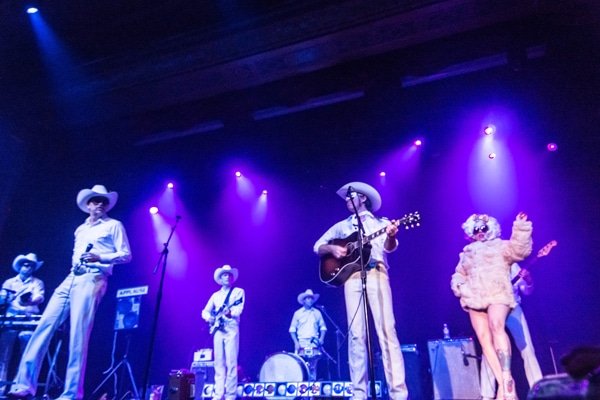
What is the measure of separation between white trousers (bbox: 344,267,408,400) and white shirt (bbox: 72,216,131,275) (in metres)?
2.85

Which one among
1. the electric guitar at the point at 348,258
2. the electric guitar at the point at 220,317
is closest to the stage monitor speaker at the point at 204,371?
the electric guitar at the point at 220,317

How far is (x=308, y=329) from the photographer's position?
8.97 metres

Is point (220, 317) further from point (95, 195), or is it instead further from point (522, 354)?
point (522, 354)

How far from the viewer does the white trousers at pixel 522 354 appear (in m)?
5.05

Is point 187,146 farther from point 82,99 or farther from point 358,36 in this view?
point 358,36

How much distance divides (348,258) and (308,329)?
4.48 m

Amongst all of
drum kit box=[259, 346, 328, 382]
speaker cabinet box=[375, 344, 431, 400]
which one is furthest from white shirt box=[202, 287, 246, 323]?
speaker cabinet box=[375, 344, 431, 400]

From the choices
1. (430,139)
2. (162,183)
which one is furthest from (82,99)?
(430,139)

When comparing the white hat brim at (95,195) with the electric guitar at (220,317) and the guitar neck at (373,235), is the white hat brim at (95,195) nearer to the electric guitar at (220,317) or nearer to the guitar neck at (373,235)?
the electric guitar at (220,317)

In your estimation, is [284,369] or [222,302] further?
[222,302]

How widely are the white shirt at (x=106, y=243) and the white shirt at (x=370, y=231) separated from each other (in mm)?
2489

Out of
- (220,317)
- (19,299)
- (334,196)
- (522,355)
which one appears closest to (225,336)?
(220,317)

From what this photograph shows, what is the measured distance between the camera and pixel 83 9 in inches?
296

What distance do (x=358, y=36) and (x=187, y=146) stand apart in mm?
4583
